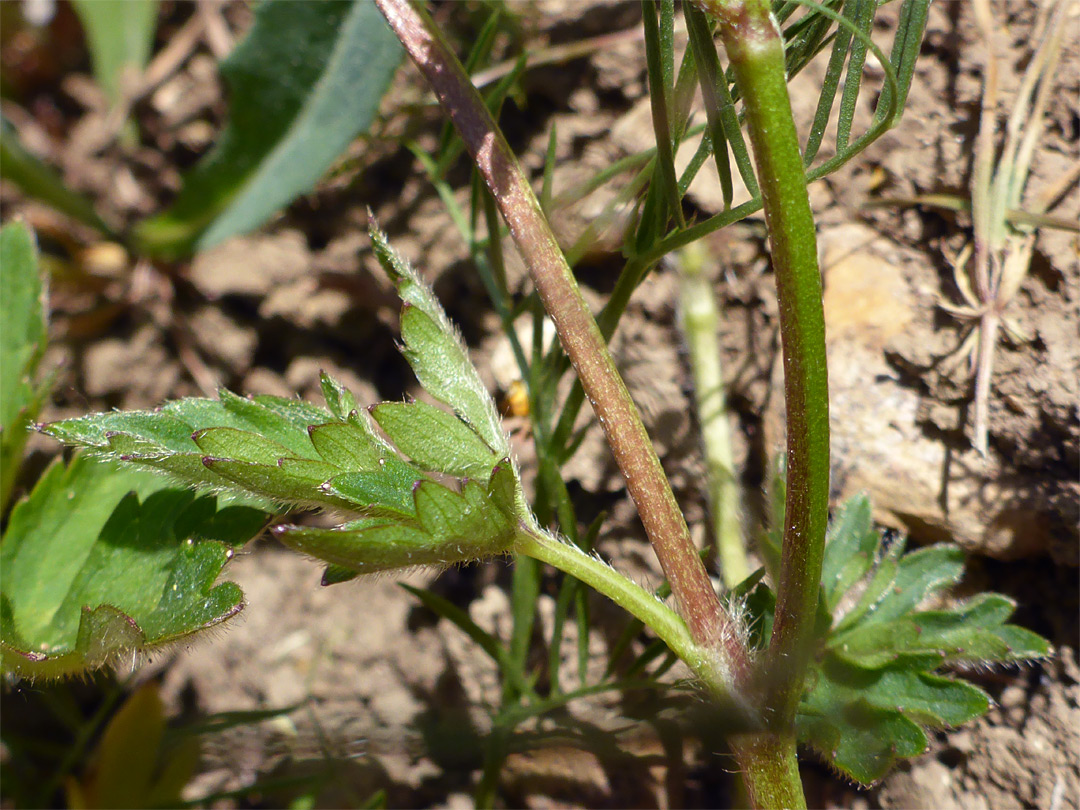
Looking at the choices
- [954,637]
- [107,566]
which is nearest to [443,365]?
[107,566]

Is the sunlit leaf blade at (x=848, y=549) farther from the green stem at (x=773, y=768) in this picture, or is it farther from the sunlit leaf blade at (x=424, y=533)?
the sunlit leaf blade at (x=424, y=533)

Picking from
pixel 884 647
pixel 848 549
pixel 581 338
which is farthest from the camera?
pixel 848 549

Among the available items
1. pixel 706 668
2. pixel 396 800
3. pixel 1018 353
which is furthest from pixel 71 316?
pixel 1018 353

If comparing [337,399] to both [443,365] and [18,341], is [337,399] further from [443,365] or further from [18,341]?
[18,341]

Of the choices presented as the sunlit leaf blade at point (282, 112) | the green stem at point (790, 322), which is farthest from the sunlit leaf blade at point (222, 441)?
the sunlit leaf blade at point (282, 112)

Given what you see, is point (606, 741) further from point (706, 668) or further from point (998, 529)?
point (998, 529)

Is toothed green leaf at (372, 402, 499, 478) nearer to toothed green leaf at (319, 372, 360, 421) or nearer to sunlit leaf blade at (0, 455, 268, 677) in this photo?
toothed green leaf at (319, 372, 360, 421)
